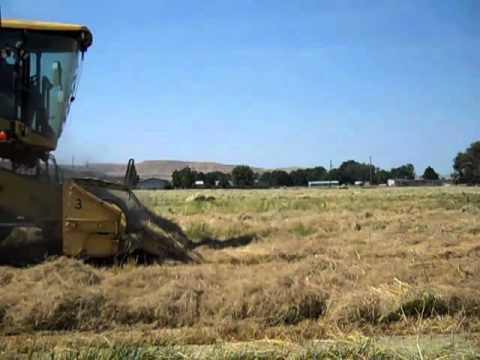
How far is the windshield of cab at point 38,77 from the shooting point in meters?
10.1

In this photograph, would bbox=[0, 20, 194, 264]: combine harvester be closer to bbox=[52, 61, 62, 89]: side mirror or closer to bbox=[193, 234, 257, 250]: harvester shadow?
bbox=[52, 61, 62, 89]: side mirror

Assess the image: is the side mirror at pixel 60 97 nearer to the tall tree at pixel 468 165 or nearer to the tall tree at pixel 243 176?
the tall tree at pixel 243 176

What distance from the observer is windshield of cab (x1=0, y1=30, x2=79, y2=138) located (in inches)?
396

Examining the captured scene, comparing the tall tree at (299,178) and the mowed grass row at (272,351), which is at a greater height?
the tall tree at (299,178)

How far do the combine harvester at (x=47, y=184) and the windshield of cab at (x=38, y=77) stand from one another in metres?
0.02

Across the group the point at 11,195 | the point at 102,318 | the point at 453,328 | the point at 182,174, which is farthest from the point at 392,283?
the point at 182,174

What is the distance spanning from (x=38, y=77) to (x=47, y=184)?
200 centimetres

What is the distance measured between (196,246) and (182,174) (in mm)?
77728

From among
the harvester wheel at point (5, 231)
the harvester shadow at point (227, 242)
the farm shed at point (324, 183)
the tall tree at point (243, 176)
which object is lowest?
A: the harvester shadow at point (227, 242)

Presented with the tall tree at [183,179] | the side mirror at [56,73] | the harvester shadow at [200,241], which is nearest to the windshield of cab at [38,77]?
the side mirror at [56,73]

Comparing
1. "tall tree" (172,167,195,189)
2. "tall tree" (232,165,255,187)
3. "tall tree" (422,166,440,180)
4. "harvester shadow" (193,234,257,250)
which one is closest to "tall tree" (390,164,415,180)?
"tall tree" (422,166,440,180)

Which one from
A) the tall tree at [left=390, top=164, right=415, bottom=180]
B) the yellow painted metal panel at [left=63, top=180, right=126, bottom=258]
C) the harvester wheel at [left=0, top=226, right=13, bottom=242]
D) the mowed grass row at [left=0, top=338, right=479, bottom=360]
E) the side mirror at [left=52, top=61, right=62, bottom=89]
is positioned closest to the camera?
the mowed grass row at [left=0, top=338, right=479, bottom=360]

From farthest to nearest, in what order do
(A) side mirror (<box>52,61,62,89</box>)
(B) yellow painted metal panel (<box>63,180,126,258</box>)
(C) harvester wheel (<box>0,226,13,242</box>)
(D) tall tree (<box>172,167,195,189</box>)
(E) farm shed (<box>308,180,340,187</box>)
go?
1. (E) farm shed (<box>308,180,340,187</box>)
2. (D) tall tree (<box>172,167,195,189</box>)
3. (A) side mirror (<box>52,61,62,89</box>)
4. (C) harvester wheel (<box>0,226,13,242</box>)
5. (B) yellow painted metal panel (<box>63,180,126,258</box>)

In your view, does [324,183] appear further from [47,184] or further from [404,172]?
[47,184]
